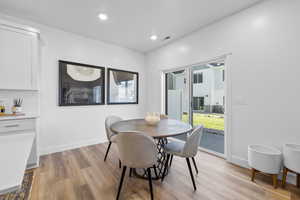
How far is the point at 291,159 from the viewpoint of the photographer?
1653 millimetres

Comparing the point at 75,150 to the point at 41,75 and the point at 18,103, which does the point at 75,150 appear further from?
the point at 41,75

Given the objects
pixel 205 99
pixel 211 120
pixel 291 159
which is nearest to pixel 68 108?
pixel 205 99

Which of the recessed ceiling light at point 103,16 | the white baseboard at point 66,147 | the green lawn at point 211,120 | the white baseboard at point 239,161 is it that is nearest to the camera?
the white baseboard at point 239,161

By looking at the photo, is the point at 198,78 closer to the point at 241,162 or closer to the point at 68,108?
the point at 241,162

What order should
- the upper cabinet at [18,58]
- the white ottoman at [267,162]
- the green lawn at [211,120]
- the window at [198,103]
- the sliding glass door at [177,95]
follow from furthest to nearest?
1. the sliding glass door at [177,95]
2. the window at [198,103]
3. the green lawn at [211,120]
4. the upper cabinet at [18,58]
5. the white ottoman at [267,162]

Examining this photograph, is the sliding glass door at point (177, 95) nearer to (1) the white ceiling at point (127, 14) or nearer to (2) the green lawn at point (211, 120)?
(2) the green lawn at point (211, 120)

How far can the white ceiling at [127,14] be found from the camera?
7.00 ft

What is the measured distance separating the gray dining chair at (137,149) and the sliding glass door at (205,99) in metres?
1.98

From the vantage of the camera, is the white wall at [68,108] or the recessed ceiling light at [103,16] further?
the white wall at [68,108]

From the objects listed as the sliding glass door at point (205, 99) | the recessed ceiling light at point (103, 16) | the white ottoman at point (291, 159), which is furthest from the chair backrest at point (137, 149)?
the recessed ceiling light at point (103, 16)

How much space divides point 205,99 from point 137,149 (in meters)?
2.23

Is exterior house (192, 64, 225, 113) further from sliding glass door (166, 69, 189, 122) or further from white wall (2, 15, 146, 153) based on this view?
white wall (2, 15, 146, 153)

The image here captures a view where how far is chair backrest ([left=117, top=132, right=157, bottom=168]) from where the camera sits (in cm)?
140

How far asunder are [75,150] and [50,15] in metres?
2.76
